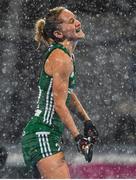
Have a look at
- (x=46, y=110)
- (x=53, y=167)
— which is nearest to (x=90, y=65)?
(x=46, y=110)

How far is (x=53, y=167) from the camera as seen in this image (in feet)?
14.7

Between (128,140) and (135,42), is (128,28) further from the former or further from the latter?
(128,140)

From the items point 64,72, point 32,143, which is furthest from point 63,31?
point 32,143

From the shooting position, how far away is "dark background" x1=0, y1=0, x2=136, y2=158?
31.1 feet

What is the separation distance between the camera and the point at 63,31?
15.7ft

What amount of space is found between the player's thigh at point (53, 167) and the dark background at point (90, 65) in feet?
15.8

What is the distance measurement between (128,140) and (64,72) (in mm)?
5181

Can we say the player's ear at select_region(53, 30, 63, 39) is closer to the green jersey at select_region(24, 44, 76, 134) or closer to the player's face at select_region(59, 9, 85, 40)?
the player's face at select_region(59, 9, 85, 40)

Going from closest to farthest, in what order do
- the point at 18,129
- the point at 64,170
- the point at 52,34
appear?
1. the point at 64,170
2. the point at 52,34
3. the point at 18,129

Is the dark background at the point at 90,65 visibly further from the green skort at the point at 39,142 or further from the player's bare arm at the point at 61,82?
the player's bare arm at the point at 61,82

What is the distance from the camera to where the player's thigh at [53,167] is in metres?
4.48

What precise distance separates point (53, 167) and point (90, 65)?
5.31 meters

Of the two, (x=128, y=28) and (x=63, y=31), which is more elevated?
(x=63, y=31)

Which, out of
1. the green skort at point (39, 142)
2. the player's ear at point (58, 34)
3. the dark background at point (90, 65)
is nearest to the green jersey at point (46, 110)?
the green skort at point (39, 142)
